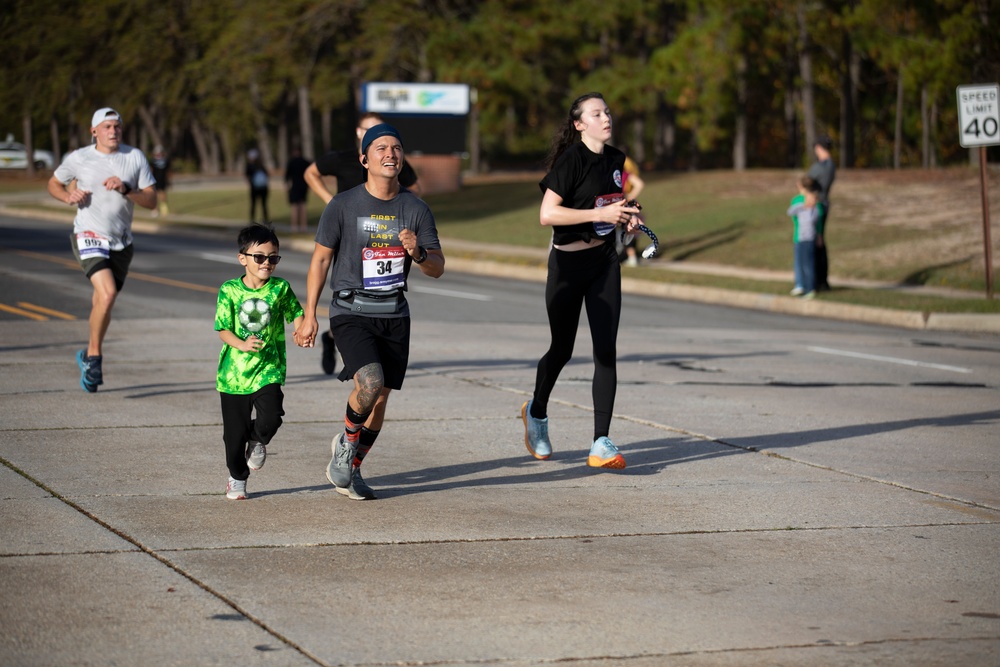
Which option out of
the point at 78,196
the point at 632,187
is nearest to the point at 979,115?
the point at 632,187

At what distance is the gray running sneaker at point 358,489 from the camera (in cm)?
676

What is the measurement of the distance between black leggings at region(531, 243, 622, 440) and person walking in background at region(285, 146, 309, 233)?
23724 mm

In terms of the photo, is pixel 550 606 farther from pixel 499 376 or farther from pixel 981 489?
pixel 499 376

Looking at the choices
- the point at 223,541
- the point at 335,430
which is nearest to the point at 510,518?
the point at 223,541

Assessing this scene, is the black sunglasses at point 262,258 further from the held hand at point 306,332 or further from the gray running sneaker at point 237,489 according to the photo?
the gray running sneaker at point 237,489

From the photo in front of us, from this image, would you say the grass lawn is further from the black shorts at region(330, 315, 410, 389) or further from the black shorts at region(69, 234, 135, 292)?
the black shorts at region(330, 315, 410, 389)

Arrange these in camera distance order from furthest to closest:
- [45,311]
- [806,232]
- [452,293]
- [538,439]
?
[452,293] < [806,232] < [45,311] < [538,439]

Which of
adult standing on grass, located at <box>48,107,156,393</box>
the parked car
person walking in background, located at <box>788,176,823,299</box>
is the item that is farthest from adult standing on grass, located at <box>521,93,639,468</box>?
the parked car

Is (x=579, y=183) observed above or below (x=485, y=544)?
above

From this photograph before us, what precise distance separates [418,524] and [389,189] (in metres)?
1.59

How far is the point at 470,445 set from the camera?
8336 millimetres

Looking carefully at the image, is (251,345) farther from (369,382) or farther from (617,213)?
(617,213)

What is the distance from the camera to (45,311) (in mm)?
15297

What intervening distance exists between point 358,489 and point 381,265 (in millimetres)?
1100
